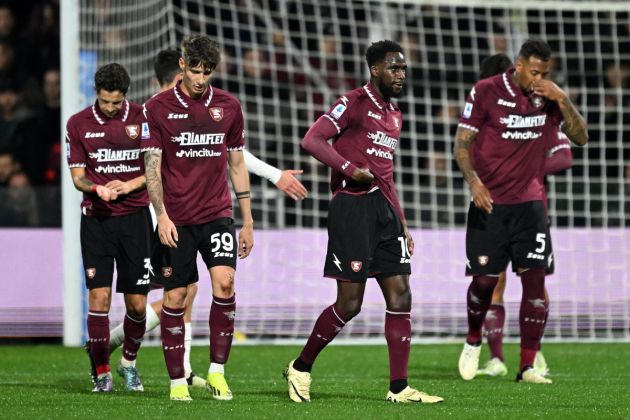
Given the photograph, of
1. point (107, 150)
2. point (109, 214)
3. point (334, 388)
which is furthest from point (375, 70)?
point (334, 388)

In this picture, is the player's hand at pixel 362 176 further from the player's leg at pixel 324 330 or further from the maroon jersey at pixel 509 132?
the maroon jersey at pixel 509 132

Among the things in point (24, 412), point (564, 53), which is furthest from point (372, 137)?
point (564, 53)

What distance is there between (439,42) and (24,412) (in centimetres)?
889

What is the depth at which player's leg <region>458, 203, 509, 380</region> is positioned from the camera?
9.24m

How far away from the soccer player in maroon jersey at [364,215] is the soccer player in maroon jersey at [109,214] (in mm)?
1384

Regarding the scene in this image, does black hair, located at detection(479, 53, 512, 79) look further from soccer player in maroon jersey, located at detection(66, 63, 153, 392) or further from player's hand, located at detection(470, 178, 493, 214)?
soccer player in maroon jersey, located at detection(66, 63, 153, 392)

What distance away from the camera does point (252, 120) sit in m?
14.1

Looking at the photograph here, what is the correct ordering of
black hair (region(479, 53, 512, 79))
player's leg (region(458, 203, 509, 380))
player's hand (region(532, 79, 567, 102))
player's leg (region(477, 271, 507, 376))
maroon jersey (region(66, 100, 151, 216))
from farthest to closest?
black hair (region(479, 53, 512, 79)), player's leg (region(477, 271, 507, 376)), player's leg (region(458, 203, 509, 380)), player's hand (region(532, 79, 567, 102)), maroon jersey (region(66, 100, 151, 216))

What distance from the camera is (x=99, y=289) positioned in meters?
8.47

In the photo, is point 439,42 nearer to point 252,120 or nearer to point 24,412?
point 252,120

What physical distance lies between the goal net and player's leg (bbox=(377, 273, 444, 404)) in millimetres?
5385

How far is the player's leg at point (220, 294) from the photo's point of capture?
7.46 m

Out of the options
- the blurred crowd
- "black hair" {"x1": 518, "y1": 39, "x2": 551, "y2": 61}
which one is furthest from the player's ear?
the blurred crowd

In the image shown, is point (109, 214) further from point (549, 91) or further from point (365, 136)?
point (549, 91)
